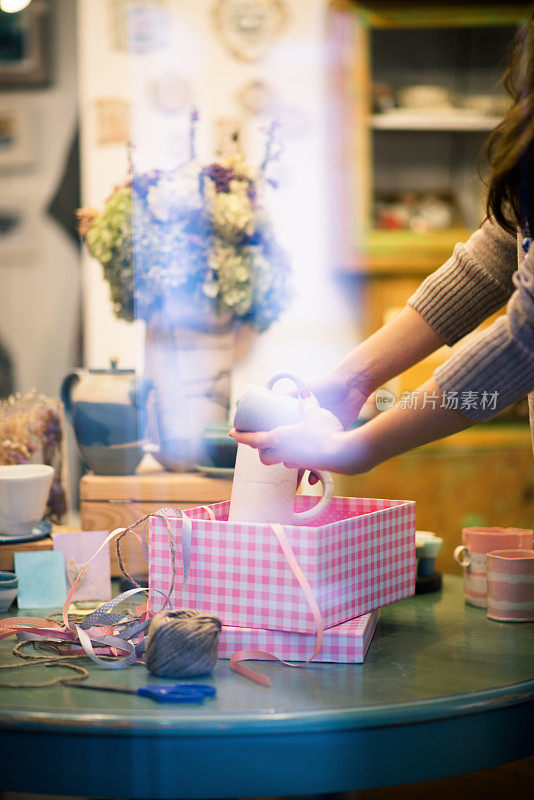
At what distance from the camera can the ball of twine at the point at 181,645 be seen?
3.06ft

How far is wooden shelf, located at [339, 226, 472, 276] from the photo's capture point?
2914 mm

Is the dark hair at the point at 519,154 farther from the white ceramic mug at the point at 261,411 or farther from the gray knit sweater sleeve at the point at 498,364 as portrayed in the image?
the white ceramic mug at the point at 261,411

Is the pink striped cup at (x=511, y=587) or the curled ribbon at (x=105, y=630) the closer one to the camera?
the curled ribbon at (x=105, y=630)

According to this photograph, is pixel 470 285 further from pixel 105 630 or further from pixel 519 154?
pixel 105 630

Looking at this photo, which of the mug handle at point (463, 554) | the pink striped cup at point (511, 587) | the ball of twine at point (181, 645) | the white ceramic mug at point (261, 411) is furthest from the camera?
the mug handle at point (463, 554)

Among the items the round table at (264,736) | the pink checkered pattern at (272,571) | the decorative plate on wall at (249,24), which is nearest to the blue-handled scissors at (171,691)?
the round table at (264,736)

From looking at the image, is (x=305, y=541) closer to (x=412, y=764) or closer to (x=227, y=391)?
(x=412, y=764)

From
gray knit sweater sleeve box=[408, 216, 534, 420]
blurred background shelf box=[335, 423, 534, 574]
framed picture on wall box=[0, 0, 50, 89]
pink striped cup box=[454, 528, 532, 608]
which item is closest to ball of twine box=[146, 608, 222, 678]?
gray knit sweater sleeve box=[408, 216, 534, 420]

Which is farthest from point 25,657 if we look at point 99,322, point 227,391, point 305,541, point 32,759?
point 99,322

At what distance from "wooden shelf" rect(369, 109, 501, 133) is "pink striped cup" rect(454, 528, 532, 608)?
→ 1.97 m

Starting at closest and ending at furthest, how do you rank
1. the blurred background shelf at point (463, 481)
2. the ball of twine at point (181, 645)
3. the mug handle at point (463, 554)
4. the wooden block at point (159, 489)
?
the ball of twine at point (181, 645), the mug handle at point (463, 554), the wooden block at point (159, 489), the blurred background shelf at point (463, 481)

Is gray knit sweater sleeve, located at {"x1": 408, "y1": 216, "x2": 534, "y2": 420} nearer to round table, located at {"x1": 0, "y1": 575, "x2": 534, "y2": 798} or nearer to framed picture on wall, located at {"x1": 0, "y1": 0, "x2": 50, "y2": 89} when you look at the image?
round table, located at {"x1": 0, "y1": 575, "x2": 534, "y2": 798}

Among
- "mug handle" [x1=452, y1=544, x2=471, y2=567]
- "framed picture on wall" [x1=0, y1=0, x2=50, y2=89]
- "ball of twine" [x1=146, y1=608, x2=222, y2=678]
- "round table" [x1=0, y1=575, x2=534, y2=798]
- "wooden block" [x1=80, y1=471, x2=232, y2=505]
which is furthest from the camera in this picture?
"framed picture on wall" [x1=0, y1=0, x2=50, y2=89]

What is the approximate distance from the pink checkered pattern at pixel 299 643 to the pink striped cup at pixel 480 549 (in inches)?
12.6
